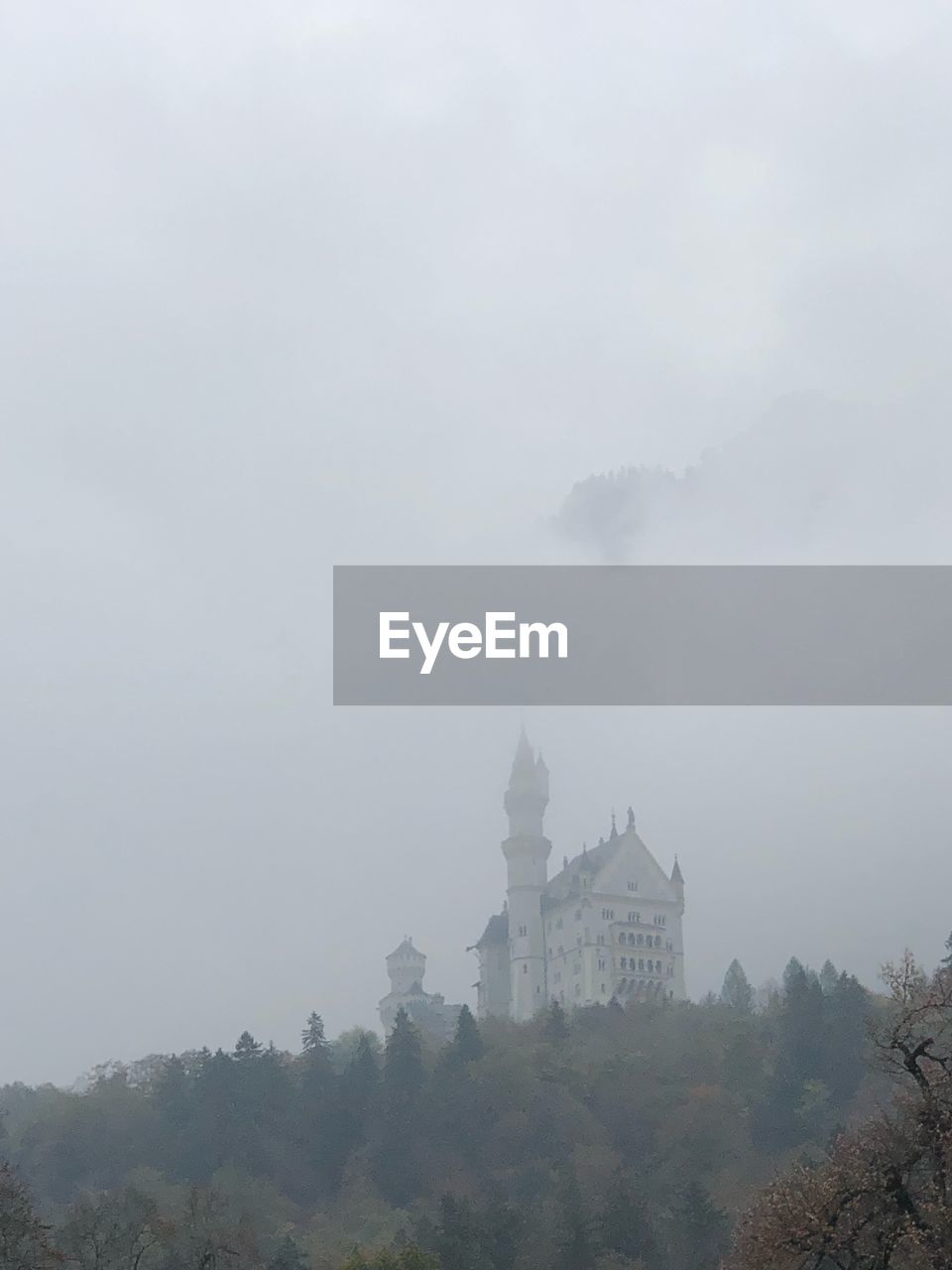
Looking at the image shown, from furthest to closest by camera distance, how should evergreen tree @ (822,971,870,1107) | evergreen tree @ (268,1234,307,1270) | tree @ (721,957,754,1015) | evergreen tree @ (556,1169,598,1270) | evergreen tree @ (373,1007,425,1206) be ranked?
tree @ (721,957,754,1015)
evergreen tree @ (822,971,870,1107)
evergreen tree @ (373,1007,425,1206)
evergreen tree @ (556,1169,598,1270)
evergreen tree @ (268,1234,307,1270)

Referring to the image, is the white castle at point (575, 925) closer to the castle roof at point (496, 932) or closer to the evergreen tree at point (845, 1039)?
the castle roof at point (496, 932)

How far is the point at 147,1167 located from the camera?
89625mm

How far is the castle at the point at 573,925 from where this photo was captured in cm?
13700

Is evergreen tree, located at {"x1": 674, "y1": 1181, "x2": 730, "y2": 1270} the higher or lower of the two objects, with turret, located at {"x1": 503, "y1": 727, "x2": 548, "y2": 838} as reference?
lower

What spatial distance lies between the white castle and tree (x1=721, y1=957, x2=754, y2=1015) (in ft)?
16.1

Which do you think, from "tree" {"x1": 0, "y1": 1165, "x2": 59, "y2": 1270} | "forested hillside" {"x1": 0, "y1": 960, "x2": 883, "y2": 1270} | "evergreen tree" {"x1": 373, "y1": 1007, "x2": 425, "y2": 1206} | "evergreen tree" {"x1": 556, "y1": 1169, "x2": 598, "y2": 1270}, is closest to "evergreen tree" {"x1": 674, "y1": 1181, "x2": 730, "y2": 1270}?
"forested hillside" {"x1": 0, "y1": 960, "x2": 883, "y2": 1270}

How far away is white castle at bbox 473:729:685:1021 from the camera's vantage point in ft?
449

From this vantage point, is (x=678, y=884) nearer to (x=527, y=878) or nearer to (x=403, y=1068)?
(x=527, y=878)

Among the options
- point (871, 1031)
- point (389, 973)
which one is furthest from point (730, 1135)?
point (389, 973)

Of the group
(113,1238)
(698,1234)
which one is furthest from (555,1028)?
(113,1238)

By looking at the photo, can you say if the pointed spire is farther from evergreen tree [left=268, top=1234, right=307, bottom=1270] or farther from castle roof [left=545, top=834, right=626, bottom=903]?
evergreen tree [left=268, top=1234, right=307, bottom=1270]

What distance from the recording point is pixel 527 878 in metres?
144

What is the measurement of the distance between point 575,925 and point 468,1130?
160ft

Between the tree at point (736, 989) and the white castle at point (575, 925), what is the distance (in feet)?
16.1
